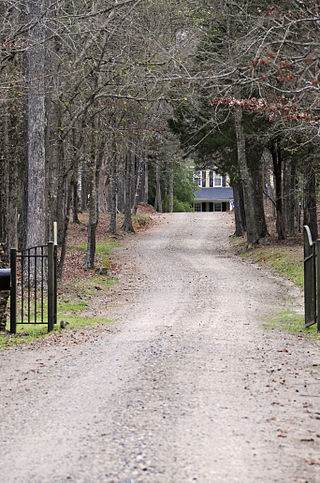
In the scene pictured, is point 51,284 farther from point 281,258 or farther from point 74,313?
point 281,258

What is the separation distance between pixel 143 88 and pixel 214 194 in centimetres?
5742

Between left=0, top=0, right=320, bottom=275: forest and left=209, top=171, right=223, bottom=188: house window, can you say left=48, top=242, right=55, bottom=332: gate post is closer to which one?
left=0, top=0, right=320, bottom=275: forest

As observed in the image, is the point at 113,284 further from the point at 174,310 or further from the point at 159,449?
the point at 159,449

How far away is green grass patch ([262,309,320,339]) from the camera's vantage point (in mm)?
10606

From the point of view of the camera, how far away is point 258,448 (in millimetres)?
4566

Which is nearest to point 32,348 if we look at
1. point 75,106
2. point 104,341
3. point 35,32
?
point 104,341

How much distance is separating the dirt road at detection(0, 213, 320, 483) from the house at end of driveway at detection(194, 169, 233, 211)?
6248cm

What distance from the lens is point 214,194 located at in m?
75.3

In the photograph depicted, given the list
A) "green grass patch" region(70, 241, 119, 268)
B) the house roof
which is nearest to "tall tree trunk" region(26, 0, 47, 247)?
"green grass patch" region(70, 241, 119, 268)

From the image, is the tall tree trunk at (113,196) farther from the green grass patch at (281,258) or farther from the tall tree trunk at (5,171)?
the tall tree trunk at (5,171)

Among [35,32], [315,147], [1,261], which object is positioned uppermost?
[35,32]

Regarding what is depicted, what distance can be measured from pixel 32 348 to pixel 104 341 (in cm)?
114

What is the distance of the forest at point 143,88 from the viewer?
1391 cm

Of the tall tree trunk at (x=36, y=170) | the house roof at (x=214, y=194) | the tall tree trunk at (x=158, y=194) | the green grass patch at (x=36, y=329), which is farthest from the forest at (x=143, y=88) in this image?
the house roof at (x=214, y=194)
